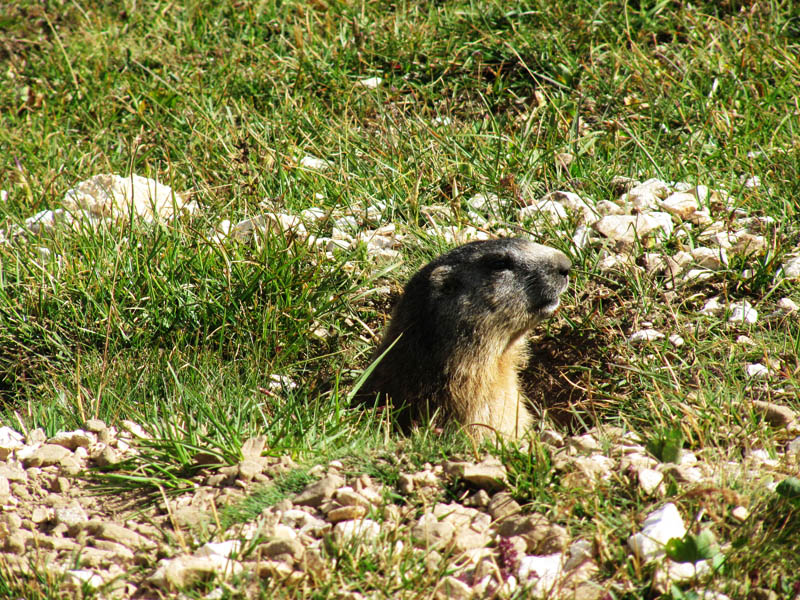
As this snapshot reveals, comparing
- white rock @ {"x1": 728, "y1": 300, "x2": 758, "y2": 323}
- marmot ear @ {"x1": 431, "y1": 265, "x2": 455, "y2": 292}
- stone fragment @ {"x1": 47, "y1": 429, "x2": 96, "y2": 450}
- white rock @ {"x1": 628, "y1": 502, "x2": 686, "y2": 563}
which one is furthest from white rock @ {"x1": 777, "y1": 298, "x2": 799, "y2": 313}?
stone fragment @ {"x1": 47, "y1": 429, "x2": 96, "y2": 450}

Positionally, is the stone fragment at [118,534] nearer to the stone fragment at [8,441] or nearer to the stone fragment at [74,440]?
the stone fragment at [74,440]

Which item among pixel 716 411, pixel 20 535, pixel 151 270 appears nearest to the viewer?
A: pixel 20 535

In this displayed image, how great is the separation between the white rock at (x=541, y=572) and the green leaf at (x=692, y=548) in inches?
13.5

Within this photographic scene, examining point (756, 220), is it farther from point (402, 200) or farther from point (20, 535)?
point (20, 535)

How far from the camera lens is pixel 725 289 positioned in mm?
4625

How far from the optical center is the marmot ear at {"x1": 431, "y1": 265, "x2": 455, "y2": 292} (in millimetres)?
4559

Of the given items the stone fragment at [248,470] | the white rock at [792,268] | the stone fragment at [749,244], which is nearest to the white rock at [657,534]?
Result: the stone fragment at [248,470]

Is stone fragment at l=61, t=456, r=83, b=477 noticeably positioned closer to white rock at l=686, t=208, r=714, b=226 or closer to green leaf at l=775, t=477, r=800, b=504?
green leaf at l=775, t=477, r=800, b=504

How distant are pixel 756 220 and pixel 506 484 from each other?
2.99 m

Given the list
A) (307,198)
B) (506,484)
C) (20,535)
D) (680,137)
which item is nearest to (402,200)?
(307,198)

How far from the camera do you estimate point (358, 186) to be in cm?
A: 575

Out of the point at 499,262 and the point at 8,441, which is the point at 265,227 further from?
the point at 8,441

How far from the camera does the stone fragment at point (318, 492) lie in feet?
10.1

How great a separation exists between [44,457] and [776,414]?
308 cm
